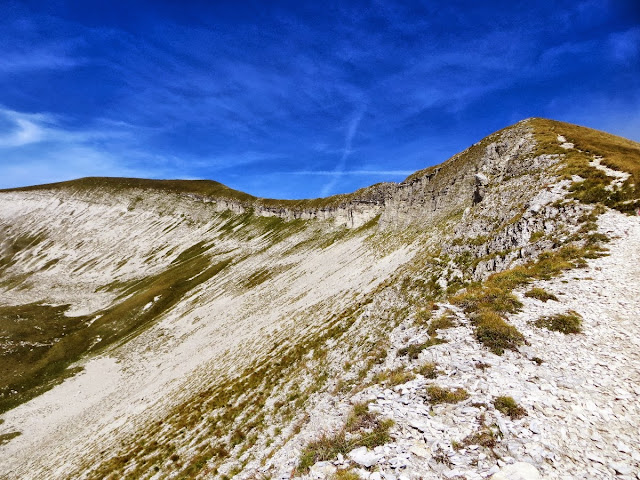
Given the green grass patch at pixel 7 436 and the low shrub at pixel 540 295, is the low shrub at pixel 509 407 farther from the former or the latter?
the green grass patch at pixel 7 436

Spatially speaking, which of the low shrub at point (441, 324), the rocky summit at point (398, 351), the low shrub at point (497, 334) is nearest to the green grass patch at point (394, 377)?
the rocky summit at point (398, 351)

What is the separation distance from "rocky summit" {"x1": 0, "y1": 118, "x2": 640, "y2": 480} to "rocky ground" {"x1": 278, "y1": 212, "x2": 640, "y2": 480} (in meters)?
0.07

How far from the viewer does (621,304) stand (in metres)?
15.2

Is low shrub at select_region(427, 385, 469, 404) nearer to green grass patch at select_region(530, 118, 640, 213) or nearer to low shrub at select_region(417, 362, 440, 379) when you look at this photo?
low shrub at select_region(417, 362, 440, 379)

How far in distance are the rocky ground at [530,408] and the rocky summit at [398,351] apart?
68mm

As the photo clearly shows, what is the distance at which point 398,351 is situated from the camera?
16156mm

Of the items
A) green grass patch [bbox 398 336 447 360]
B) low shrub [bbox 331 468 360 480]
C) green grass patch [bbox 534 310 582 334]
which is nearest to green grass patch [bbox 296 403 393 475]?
low shrub [bbox 331 468 360 480]

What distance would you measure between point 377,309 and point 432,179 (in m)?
46.3

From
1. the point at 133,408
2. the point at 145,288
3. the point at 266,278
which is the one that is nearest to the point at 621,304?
the point at 133,408

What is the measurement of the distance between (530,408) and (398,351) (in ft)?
21.3

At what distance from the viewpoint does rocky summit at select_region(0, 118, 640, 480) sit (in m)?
9.95

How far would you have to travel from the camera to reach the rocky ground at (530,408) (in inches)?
337

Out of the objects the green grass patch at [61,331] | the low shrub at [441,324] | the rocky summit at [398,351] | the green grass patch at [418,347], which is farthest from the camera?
the green grass patch at [61,331]

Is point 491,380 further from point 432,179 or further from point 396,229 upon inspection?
point 432,179
